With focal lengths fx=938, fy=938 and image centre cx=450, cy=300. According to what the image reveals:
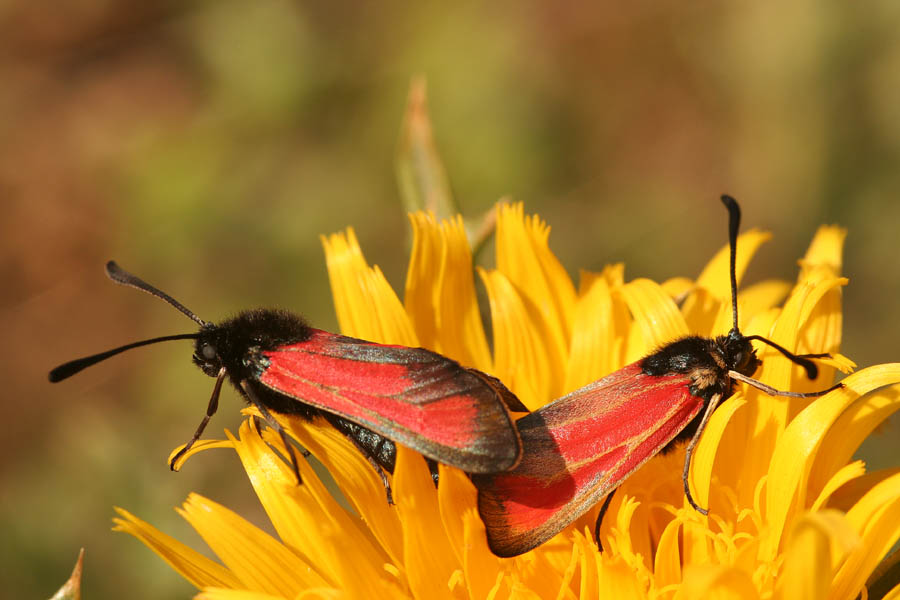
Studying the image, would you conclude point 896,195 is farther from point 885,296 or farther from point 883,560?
point 883,560

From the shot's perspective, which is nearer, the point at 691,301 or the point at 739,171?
the point at 691,301

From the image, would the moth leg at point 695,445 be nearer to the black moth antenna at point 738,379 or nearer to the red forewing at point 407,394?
the black moth antenna at point 738,379

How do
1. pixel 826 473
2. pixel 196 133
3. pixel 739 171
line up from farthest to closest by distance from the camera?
pixel 196 133 < pixel 739 171 < pixel 826 473

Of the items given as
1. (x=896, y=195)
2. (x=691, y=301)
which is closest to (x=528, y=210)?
(x=896, y=195)

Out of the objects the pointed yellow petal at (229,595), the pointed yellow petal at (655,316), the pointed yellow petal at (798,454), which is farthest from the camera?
the pointed yellow petal at (655,316)

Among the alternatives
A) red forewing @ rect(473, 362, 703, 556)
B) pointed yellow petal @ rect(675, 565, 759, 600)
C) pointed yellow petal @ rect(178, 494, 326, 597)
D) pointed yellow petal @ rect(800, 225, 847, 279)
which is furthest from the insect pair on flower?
pointed yellow petal @ rect(800, 225, 847, 279)

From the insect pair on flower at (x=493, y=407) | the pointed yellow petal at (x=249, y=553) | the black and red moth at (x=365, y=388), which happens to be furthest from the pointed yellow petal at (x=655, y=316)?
the pointed yellow petal at (x=249, y=553)

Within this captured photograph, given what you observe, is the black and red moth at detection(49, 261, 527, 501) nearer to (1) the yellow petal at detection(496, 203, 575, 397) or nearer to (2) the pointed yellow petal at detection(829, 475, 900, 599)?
(1) the yellow petal at detection(496, 203, 575, 397)
